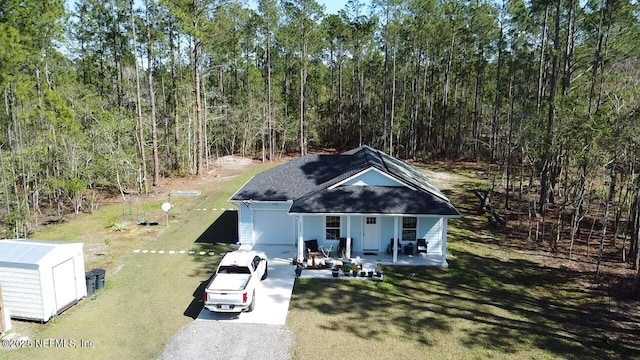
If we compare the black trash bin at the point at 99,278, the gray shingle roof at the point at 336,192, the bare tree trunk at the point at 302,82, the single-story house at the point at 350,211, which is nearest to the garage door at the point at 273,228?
the single-story house at the point at 350,211

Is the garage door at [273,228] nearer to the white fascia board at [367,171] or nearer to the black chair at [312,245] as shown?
the black chair at [312,245]

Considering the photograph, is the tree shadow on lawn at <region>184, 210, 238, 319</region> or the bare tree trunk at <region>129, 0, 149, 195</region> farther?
the bare tree trunk at <region>129, 0, 149, 195</region>

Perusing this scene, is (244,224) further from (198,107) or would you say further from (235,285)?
(198,107)

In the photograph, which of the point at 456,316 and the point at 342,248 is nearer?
the point at 456,316

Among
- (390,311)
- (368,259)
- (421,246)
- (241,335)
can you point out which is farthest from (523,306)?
(241,335)

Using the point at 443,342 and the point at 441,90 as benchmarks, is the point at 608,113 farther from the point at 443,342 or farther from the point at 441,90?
the point at 441,90

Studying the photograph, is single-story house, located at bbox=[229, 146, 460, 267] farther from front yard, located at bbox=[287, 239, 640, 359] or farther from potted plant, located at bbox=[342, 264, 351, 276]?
front yard, located at bbox=[287, 239, 640, 359]

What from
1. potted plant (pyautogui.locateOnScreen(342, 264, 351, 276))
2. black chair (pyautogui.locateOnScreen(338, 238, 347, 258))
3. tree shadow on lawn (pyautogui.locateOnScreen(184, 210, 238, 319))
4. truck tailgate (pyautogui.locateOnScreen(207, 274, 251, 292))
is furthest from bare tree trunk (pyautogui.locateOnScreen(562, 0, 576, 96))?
truck tailgate (pyautogui.locateOnScreen(207, 274, 251, 292))
